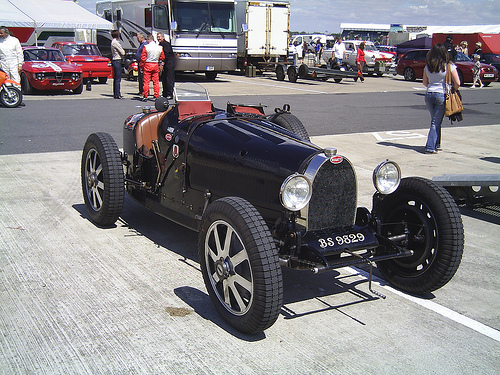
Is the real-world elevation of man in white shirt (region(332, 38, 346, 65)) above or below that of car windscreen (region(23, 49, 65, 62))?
above

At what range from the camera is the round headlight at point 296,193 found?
12.1 ft

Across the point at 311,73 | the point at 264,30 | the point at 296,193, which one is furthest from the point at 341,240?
the point at 264,30

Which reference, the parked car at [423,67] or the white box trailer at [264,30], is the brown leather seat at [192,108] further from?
the parked car at [423,67]

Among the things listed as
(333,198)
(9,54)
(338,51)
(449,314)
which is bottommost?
(449,314)

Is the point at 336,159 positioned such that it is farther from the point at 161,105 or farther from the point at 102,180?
the point at 102,180

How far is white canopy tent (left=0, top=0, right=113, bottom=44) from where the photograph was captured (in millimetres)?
24516

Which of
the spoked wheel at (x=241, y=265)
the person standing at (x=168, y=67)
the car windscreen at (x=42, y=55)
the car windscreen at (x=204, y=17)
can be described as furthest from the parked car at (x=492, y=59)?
the spoked wheel at (x=241, y=265)

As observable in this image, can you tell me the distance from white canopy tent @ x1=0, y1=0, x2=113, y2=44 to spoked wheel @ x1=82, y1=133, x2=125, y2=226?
2111 cm

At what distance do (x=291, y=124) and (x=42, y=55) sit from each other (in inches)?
556

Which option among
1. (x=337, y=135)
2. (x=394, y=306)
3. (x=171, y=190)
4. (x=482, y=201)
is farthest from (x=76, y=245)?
(x=337, y=135)

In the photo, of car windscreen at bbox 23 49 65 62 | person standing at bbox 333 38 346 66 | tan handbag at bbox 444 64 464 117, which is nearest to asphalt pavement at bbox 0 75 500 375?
tan handbag at bbox 444 64 464 117

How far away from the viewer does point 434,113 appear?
9547 millimetres

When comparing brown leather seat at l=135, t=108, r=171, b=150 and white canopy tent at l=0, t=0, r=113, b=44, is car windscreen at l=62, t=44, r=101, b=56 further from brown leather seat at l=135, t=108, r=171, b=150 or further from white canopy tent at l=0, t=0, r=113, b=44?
brown leather seat at l=135, t=108, r=171, b=150

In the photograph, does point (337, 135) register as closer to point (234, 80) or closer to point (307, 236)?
point (307, 236)
